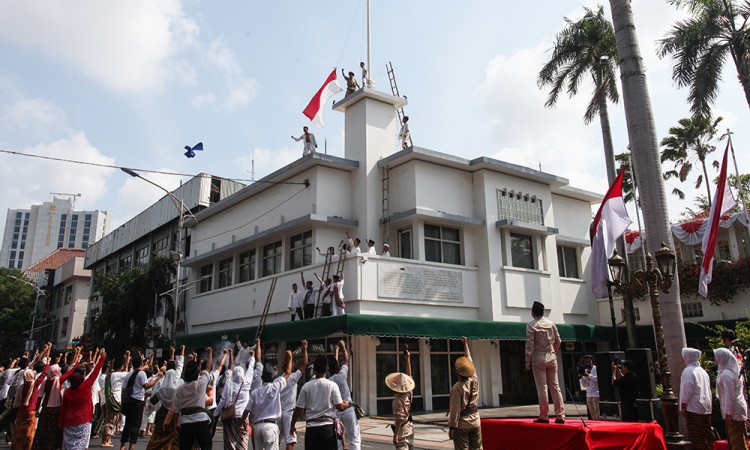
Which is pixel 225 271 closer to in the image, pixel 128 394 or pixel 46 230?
pixel 128 394

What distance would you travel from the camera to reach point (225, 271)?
27.7 meters

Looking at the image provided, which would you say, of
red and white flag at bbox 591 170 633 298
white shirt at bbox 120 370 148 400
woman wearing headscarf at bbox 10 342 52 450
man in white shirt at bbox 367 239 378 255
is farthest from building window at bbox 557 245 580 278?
woman wearing headscarf at bbox 10 342 52 450

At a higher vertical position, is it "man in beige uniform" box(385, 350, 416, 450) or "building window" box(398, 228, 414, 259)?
"building window" box(398, 228, 414, 259)

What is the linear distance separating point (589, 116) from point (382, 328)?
14459 millimetres

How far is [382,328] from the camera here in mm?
18297

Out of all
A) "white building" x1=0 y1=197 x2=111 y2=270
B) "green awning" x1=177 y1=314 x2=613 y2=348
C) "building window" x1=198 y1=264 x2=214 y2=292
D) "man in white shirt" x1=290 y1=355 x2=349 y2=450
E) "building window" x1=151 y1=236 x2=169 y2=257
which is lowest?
"man in white shirt" x1=290 y1=355 x2=349 y2=450

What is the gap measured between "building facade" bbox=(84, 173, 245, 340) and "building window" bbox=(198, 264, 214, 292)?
1299mm

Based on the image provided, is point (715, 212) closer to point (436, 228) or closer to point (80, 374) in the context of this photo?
point (436, 228)

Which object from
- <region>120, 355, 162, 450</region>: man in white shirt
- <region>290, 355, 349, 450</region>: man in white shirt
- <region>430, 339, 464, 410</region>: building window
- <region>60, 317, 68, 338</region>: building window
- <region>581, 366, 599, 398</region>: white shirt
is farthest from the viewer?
<region>60, 317, 68, 338</region>: building window

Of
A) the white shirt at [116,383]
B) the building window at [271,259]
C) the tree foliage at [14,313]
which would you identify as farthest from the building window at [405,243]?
the tree foliage at [14,313]

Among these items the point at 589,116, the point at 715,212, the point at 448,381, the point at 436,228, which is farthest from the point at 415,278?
the point at 589,116

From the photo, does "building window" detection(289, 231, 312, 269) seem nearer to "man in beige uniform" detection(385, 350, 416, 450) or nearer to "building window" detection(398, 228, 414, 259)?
"building window" detection(398, 228, 414, 259)

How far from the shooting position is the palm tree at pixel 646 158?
1210 cm

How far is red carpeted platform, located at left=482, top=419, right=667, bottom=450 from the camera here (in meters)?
7.73
